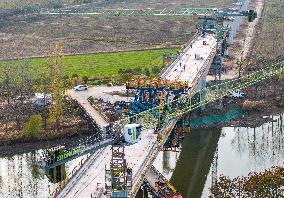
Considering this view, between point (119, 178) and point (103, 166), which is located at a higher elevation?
point (119, 178)

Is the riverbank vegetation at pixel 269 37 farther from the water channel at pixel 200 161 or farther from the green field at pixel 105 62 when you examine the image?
the water channel at pixel 200 161

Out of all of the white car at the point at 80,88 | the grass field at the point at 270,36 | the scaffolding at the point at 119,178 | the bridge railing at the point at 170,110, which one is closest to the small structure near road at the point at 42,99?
the white car at the point at 80,88

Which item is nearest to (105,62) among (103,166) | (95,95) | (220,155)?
(95,95)

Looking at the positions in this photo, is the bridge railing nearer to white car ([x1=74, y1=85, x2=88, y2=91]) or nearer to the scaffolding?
the scaffolding

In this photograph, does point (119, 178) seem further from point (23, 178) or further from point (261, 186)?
point (23, 178)

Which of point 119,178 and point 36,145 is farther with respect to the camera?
point 36,145

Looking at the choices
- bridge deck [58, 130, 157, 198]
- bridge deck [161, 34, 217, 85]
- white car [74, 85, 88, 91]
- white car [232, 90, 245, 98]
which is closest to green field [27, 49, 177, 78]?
bridge deck [161, 34, 217, 85]
